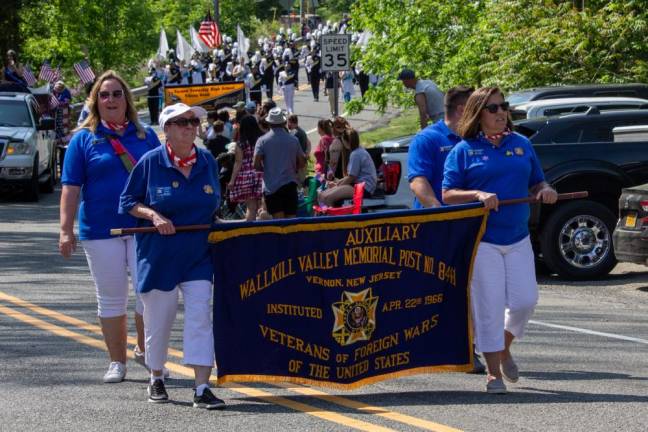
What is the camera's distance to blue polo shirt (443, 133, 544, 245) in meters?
8.80

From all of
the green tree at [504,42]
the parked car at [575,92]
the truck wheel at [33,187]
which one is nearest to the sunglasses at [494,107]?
the parked car at [575,92]

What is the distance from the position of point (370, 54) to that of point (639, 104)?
521 inches

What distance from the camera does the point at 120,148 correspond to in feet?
30.1

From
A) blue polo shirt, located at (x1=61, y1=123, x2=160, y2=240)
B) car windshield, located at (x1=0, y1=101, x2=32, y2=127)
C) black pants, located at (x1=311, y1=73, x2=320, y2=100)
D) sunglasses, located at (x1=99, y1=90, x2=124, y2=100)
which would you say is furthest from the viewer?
black pants, located at (x1=311, y1=73, x2=320, y2=100)

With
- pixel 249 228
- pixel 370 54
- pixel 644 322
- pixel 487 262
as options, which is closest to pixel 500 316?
pixel 487 262

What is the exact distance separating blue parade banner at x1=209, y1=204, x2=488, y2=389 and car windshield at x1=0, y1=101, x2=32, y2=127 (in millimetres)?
17639

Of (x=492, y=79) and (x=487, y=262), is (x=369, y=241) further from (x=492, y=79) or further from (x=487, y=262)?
(x=492, y=79)

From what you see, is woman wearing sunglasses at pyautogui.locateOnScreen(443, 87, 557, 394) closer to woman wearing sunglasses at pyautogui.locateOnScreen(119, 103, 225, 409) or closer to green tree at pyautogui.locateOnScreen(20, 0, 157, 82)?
woman wearing sunglasses at pyautogui.locateOnScreen(119, 103, 225, 409)

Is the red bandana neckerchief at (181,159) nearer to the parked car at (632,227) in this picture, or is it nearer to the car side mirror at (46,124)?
the parked car at (632,227)

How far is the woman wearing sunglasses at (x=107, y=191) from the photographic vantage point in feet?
29.9

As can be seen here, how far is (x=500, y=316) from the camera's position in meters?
8.81

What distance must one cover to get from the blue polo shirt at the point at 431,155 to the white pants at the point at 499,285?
92 cm

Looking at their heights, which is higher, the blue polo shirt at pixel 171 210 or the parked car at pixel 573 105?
the parked car at pixel 573 105

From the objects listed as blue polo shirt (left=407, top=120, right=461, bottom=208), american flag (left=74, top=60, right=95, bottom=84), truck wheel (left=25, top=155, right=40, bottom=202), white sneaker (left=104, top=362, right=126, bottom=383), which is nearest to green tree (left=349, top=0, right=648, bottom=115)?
american flag (left=74, top=60, right=95, bottom=84)
